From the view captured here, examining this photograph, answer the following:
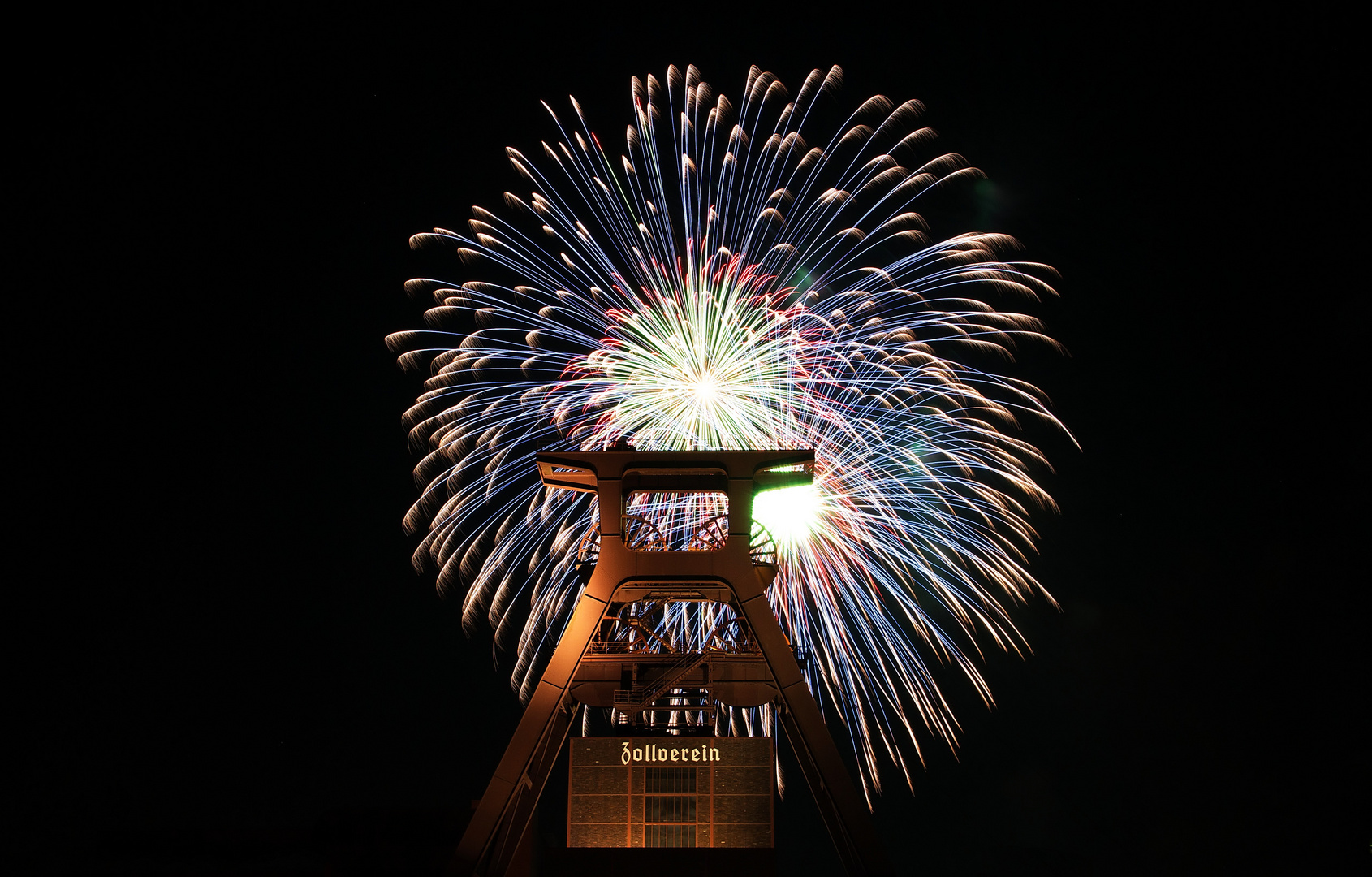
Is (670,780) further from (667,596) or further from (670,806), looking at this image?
(667,596)

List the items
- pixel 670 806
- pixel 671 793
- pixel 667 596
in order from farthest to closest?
pixel 667 596 < pixel 671 793 < pixel 670 806

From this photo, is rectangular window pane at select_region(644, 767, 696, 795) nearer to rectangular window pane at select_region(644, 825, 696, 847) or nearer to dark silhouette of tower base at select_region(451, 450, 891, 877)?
rectangular window pane at select_region(644, 825, 696, 847)

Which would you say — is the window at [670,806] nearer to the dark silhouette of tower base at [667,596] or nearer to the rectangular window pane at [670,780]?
the rectangular window pane at [670,780]

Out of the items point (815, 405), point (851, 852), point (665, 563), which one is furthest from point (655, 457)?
point (851, 852)

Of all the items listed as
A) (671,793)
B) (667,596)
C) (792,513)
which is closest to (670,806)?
(671,793)

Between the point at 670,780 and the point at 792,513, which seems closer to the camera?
the point at 670,780

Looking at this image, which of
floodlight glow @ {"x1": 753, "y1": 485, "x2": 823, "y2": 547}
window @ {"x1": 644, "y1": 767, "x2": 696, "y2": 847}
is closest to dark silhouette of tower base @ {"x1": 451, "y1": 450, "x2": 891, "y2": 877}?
floodlight glow @ {"x1": 753, "y1": 485, "x2": 823, "y2": 547}

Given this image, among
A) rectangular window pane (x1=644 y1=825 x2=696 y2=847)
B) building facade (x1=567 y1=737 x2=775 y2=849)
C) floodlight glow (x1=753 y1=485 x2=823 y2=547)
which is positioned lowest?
rectangular window pane (x1=644 y1=825 x2=696 y2=847)

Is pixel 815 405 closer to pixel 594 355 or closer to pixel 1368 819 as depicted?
pixel 594 355
